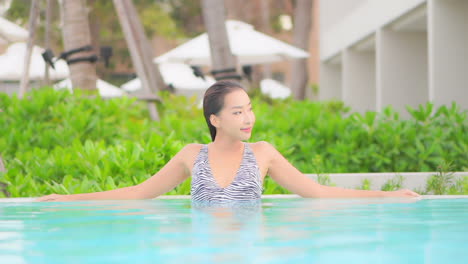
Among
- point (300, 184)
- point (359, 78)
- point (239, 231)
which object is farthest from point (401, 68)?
point (239, 231)

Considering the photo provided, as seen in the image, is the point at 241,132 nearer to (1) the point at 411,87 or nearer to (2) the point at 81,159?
(2) the point at 81,159

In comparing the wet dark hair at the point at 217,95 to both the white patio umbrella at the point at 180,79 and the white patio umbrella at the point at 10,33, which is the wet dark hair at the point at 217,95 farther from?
the white patio umbrella at the point at 180,79

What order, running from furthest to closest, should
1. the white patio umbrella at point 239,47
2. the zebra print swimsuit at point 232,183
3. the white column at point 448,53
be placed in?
the white patio umbrella at point 239,47 < the white column at point 448,53 < the zebra print swimsuit at point 232,183

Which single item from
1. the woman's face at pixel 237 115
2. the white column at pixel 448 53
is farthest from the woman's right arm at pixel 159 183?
the white column at pixel 448 53

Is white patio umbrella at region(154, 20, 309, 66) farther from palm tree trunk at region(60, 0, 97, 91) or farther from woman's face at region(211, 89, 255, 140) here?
woman's face at region(211, 89, 255, 140)

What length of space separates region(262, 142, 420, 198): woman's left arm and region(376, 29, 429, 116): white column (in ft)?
37.2

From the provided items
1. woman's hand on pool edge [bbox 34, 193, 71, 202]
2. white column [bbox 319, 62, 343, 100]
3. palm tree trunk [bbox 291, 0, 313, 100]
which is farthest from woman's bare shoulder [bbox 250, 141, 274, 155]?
white column [bbox 319, 62, 343, 100]

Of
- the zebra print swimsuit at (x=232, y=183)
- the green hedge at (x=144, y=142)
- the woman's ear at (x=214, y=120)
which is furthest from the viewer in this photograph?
the green hedge at (x=144, y=142)

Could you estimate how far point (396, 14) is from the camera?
48.7 feet

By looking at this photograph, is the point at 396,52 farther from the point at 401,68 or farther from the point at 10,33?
the point at 10,33

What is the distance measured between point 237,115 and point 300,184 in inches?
31.6

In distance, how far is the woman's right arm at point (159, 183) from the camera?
211 inches

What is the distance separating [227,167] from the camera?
523 cm

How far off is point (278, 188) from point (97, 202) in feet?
6.74
